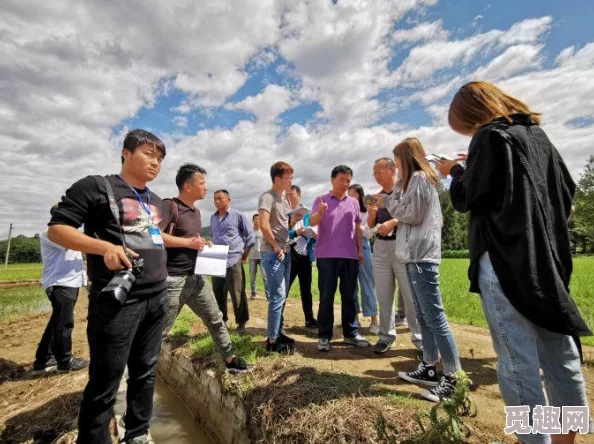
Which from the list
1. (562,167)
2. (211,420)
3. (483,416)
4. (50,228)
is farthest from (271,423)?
(562,167)

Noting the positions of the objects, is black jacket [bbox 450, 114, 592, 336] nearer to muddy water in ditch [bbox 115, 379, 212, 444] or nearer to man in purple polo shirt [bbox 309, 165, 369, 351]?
man in purple polo shirt [bbox 309, 165, 369, 351]

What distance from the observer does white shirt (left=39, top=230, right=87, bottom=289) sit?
426cm

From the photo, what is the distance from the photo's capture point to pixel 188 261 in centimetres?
326

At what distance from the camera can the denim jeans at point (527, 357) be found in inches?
61.9

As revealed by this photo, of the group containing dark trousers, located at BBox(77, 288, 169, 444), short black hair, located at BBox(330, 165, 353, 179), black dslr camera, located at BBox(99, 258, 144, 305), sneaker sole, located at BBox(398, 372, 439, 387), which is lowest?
sneaker sole, located at BBox(398, 372, 439, 387)

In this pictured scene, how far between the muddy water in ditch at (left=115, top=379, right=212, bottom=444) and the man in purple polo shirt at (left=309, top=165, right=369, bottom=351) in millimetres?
1713

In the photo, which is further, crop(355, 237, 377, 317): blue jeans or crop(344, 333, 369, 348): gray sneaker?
crop(355, 237, 377, 317): blue jeans

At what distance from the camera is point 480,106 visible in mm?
1862

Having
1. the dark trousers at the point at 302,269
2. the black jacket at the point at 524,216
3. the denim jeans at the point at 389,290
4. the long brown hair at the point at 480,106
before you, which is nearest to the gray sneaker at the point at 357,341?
the denim jeans at the point at 389,290

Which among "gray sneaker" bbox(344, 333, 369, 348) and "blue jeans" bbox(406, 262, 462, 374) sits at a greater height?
"blue jeans" bbox(406, 262, 462, 374)

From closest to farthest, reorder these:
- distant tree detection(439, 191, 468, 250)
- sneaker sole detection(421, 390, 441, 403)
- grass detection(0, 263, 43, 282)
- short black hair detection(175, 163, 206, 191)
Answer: sneaker sole detection(421, 390, 441, 403) → short black hair detection(175, 163, 206, 191) → grass detection(0, 263, 43, 282) → distant tree detection(439, 191, 468, 250)

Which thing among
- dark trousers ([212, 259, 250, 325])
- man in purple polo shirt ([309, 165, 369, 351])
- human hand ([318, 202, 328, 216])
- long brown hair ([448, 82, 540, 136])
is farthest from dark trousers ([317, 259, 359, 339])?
long brown hair ([448, 82, 540, 136])

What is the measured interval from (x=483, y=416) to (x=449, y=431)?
85cm

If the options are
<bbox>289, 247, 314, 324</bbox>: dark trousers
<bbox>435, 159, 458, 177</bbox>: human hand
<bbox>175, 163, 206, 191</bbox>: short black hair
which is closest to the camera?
<bbox>435, 159, 458, 177</bbox>: human hand
